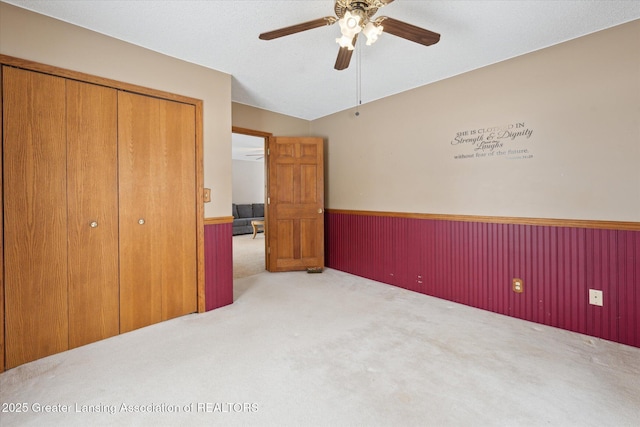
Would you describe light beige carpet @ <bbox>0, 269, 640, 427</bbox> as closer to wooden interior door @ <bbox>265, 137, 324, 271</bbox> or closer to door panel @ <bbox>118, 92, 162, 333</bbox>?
door panel @ <bbox>118, 92, 162, 333</bbox>

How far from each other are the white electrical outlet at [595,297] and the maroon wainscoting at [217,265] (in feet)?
10.3

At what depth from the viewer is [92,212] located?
2.28 metres

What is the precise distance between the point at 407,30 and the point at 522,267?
2251mm

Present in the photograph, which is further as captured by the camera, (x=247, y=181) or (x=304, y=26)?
(x=247, y=181)

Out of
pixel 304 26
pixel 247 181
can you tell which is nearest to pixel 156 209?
pixel 304 26

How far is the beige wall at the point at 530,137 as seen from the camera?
88.0 inches

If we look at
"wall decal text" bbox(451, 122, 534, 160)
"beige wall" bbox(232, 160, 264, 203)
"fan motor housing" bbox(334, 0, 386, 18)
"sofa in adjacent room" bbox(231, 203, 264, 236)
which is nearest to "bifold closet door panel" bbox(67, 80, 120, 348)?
"fan motor housing" bbox(334, 0, 386, 18)

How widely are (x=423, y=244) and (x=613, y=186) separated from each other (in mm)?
1656

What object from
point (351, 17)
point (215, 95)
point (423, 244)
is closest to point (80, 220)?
point (215, 95)

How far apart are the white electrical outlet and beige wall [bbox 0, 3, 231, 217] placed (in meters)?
3.23

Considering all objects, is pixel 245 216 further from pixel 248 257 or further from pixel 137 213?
pixel 137 213

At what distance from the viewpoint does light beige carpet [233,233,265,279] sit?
14.7 feet

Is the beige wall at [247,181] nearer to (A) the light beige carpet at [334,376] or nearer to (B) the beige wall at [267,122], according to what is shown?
(B) the beige wall at [267,122]

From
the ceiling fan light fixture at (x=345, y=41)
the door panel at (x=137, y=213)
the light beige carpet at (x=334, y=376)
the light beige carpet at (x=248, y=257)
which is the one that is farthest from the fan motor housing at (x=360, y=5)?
the light beige carpet at (x=248, y=257)
